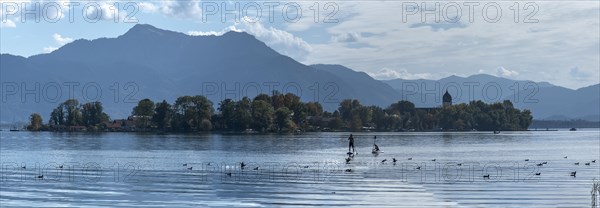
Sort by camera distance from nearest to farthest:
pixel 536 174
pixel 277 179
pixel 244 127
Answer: pixel 277 179, pixel 536 174, pixel 244 127

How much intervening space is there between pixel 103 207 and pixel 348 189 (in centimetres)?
987

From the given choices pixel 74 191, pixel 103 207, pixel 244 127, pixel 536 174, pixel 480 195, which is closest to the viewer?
pixel 103 207

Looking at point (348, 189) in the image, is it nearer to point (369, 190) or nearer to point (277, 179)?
point (369, 190)

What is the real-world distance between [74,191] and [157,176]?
7751 millimetres

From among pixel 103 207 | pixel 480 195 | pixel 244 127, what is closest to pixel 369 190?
pixel 480 195

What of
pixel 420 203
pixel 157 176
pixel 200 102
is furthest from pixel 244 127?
pixel 420 203

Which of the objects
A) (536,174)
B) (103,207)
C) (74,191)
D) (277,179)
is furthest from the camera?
(536,174)

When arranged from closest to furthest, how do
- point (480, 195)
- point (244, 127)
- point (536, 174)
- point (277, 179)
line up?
point (480, 195)
point (277, 179)
point (536, 174)
point (244, 127)

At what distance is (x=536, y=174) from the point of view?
41.6 metres

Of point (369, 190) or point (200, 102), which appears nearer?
point (369, 190)

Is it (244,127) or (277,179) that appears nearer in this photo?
(277,179)

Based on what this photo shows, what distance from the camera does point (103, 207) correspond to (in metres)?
28.0

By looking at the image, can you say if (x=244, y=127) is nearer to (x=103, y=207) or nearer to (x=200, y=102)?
(x=200, y=102)

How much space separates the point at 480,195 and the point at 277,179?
10851 millimetres
